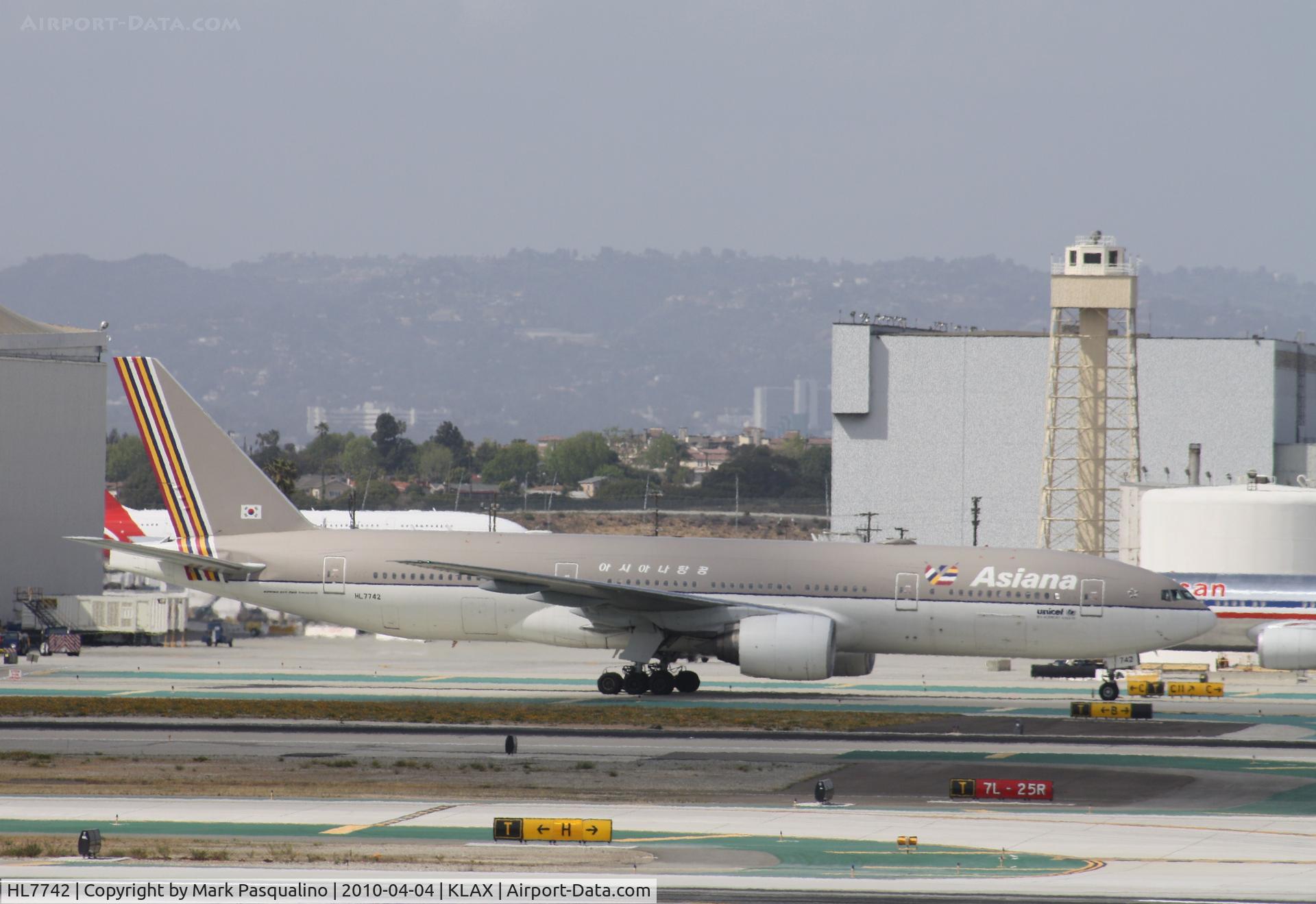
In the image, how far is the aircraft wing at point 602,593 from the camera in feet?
142

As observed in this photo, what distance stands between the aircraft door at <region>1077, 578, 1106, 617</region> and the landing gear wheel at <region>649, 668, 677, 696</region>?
436 inches

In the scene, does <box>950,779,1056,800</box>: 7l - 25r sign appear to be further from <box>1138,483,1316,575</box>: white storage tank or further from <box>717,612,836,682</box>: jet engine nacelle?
<box>1138,483,1316,575</box>: white storage tank

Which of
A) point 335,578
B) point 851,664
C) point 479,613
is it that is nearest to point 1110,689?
point 851,664

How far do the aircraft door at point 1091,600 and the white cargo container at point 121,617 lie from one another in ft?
137

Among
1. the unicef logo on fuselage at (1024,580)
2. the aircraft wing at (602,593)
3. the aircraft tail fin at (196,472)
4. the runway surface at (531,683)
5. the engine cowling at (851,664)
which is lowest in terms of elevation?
the runway surface at (531,683)

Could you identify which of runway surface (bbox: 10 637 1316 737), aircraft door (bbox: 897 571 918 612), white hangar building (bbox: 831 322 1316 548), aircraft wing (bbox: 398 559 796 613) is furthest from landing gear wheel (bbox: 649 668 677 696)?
white hangar building (bbox: 831 322 1316 548)

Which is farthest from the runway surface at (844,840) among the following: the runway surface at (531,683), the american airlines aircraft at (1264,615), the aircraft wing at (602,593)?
the american airlines aircraft at (1264,615)

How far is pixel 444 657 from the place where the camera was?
6194 centimetres

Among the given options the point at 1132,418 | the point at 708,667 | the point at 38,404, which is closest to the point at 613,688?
the point at 708,667

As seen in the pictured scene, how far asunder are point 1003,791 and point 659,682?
18.4 m

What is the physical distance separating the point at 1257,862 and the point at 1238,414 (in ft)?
337

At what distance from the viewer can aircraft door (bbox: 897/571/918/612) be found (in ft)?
145

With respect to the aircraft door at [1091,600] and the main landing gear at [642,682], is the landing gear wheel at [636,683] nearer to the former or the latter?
the main landing gear at [642,682]

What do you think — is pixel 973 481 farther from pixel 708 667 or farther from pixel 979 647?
pixel 979 647
